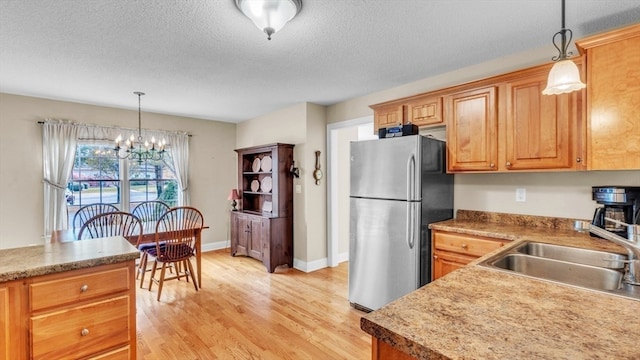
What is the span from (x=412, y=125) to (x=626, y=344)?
2243 mm

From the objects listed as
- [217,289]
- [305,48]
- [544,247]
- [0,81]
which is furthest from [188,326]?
[0,81]

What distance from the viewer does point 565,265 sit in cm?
158

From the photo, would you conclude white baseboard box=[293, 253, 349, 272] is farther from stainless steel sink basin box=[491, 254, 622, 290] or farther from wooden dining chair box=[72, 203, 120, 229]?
stainless steel sink basin box=[491, 254, 622, 290]

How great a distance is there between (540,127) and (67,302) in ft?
10.4

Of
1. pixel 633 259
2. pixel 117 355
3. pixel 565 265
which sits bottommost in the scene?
pixel 117 355

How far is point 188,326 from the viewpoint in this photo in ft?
8.80

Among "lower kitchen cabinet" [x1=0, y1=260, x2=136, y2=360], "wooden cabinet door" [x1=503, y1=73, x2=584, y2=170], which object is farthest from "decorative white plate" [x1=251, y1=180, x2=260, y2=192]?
"wooden cabinet door" [x1=503, y1=73, x2=584, y2=170]

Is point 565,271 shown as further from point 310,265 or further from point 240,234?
point 240,234

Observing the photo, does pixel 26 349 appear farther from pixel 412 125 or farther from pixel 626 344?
pixel 412 125

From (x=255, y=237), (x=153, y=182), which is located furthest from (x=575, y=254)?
(x=153, y=182)

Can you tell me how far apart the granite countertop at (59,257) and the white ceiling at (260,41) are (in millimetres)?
1483

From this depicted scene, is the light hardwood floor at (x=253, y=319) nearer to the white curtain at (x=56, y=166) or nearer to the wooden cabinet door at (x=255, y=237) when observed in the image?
the wooden cabinet door at (x=255, y=237)

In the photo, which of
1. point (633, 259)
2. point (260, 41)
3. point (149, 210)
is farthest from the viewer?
point (149, 210)

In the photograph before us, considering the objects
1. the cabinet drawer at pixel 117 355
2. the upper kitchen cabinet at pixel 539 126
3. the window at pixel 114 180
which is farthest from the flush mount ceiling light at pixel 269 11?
the window at pixel 114 180
